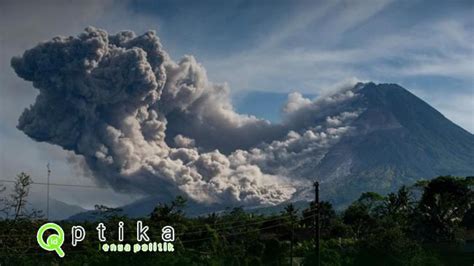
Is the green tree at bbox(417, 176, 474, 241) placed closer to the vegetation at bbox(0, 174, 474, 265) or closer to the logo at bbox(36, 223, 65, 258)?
the vegetation at bbox(0, 174, 474, 265)

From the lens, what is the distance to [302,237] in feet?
322

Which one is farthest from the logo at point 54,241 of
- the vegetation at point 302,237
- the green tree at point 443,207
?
the green tree at point 443,207

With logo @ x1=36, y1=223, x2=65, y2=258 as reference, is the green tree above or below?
above

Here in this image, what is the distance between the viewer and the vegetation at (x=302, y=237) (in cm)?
5425

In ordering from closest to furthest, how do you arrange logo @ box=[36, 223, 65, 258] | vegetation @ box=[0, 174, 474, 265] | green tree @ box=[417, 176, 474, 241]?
logo @ box=[36, 223, 65, 258], vegetation @ box=[0, 174, 474, 265], green tree @ box=[417, 176, 474, 241]

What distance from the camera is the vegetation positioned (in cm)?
5425

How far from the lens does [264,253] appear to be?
7369 cm

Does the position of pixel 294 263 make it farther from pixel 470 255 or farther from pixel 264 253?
pixel 470 255

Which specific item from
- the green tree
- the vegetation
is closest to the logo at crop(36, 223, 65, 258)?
the vegetation

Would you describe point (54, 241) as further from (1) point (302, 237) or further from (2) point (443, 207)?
(2) point (443, 207)

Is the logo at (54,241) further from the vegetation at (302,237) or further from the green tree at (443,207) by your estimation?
the green tree at (443,207)

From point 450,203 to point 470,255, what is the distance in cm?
2390

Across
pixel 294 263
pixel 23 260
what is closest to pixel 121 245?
pixel 23 260

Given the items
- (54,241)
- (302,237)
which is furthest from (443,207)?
(54,241)
